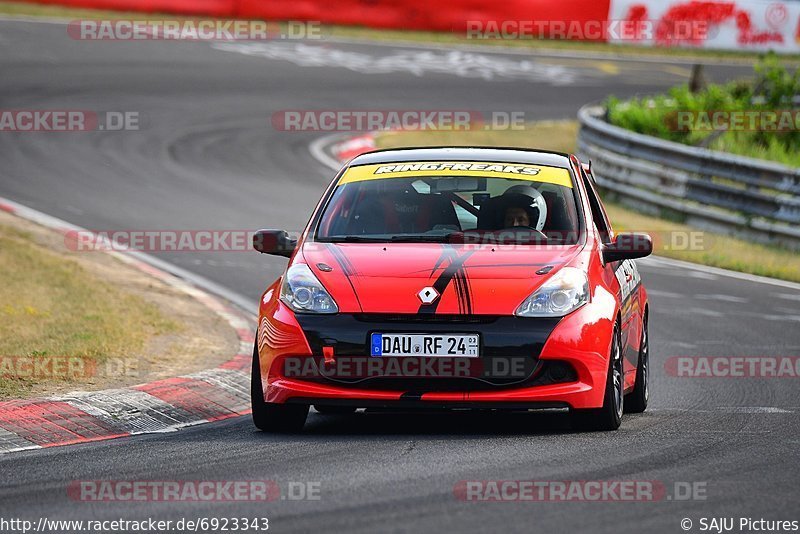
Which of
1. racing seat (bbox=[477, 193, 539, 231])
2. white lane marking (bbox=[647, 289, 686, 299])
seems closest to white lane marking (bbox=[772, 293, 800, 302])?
white lane marking (bbox=[647, 289, 686, 299])

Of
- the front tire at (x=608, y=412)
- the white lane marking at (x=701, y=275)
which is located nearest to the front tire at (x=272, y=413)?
the front tire at (x=608, y=412)

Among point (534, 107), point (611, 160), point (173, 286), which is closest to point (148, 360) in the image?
point (173, 286)

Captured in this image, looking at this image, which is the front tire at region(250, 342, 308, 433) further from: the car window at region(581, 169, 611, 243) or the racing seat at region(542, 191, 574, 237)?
the car window at region(581, 169, 611, 243)

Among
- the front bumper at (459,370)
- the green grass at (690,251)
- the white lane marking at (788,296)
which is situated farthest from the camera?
the green grass at (690,251)

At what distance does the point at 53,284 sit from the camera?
40.3ft

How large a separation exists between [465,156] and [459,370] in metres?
2.13

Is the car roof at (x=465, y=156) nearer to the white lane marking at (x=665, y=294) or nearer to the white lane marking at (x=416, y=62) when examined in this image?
the white lane marking at (x=665, y=294)

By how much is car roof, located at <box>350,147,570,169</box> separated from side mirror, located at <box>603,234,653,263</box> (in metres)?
0.93

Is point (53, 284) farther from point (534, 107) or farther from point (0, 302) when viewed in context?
point (534, 107)

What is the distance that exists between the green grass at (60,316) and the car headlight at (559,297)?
296 centimetres

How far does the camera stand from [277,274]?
14742 mm

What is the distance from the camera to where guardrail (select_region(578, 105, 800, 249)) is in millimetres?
17859

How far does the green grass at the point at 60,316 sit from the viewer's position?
9570 mm

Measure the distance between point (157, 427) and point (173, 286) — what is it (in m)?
5.64
